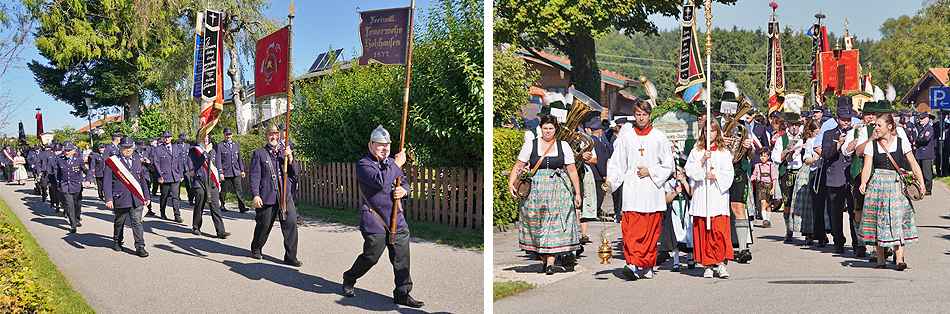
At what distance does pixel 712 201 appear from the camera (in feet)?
20.0

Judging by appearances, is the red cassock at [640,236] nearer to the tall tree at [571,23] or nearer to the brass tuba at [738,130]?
the brass tuba at [738,130]

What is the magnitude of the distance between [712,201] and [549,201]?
1.42 meters

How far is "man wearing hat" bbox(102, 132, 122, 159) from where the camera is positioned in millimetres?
3994

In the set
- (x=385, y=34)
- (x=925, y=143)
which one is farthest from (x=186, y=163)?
(x=925, y=143)

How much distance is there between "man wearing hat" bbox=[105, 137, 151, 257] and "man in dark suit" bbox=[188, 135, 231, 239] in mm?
336

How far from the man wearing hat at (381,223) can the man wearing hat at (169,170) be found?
1.07 m

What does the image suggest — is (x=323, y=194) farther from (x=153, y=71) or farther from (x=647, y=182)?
(x=647, y=182)

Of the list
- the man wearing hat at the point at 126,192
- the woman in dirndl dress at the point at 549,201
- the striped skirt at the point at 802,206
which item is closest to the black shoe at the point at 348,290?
the man wearing hat at the point at 126,192

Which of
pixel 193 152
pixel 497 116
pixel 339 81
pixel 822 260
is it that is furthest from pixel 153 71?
pixel 822 260

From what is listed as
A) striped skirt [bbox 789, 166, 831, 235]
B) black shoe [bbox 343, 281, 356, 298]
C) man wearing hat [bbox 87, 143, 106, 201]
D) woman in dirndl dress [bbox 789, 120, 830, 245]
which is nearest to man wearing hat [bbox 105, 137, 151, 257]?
man wearing hat [bbox 87, 143, 106, 201]

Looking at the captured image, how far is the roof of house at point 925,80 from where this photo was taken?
246 inches

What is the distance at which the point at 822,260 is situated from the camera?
682cm

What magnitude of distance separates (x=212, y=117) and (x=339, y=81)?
0.75 meters

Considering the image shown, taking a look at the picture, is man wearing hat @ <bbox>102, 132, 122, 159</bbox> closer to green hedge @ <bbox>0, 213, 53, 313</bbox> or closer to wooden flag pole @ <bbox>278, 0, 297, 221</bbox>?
green hedge @ <bbox>0, 213, 53, 313</bbox>
